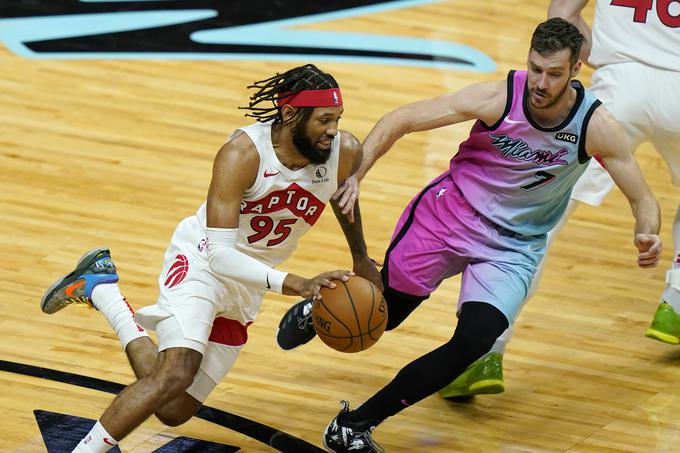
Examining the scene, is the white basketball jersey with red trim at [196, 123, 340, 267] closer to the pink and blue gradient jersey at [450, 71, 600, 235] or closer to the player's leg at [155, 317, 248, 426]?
the player's leg at [155, 317, 248, 426]

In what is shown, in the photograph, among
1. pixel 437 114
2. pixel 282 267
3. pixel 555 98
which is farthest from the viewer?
pixel 282 267

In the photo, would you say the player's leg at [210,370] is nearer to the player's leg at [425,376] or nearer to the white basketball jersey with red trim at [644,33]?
the player's leg at [425,376]

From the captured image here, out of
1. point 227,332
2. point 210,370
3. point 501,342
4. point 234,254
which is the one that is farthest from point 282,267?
point 234,254

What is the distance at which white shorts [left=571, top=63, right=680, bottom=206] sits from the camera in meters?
6.34

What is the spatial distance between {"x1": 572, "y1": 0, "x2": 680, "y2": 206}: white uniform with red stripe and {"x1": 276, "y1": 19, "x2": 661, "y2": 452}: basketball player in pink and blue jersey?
39.0 inches

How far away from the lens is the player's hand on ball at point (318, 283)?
470cm

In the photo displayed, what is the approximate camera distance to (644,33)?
256 inches

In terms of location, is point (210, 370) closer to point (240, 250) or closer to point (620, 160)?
point (240, 250)

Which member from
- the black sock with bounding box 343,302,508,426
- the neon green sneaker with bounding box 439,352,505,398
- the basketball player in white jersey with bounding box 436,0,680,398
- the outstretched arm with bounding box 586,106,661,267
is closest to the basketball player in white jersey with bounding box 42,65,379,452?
the black sock with bounding box 343,302,508,426

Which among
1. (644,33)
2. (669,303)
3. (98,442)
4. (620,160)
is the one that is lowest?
(669,303)

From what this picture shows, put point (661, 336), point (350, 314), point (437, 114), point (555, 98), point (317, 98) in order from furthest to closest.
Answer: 1. point (661, 336)
2. point (437, 114)
3. point (555, 98)
4. point (317, 98)
5. point (350, 314)

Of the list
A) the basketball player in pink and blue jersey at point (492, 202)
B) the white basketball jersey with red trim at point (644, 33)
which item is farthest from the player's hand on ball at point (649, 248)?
the white basketball jersey with red trim at point (644, 33)

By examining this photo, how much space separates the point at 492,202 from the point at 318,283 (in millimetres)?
1132

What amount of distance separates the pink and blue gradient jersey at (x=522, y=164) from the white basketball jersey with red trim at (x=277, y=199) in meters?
0.70
